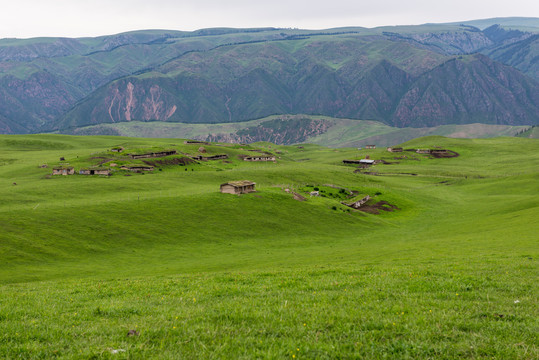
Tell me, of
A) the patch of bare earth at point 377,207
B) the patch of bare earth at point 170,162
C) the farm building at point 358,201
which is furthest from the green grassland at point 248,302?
the patch of bare earth at point 170,162

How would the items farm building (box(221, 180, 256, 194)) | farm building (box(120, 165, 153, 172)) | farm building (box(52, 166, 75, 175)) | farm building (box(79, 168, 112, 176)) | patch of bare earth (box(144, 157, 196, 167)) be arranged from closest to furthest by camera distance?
farm building (box(221, 180, 256, 194)), farm building (box(52, 166, 75, 175)), farm building (box(79, 168, 112, 176)), farm building (box(120, 165, 153, 172)), patch of bare earth (box(144, 157, 196, 167))

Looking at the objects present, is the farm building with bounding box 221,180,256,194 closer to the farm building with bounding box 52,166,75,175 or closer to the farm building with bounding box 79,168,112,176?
the farm building with bounding box 79,168,112,176

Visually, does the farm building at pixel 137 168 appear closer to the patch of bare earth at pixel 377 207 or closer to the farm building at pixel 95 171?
the farm building at pixel 95 171

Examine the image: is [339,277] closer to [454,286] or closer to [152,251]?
[454,286]

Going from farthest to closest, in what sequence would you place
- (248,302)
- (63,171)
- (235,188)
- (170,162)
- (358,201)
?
(170,162) < (63,171) < (358,201) < (235,188) < (248,302)

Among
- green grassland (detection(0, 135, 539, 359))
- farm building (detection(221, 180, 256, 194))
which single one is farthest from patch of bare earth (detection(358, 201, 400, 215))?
green grassland (detection(0, 135, 539, 359))

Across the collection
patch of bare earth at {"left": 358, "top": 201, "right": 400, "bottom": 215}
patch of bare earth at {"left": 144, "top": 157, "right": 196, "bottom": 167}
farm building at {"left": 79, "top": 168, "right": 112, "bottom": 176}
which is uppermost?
farm building at {"left": 79, "top": 168, "right": 112, "bottom": 176}

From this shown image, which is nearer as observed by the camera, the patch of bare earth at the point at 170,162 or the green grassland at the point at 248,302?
the green grassland at the point at 248,302

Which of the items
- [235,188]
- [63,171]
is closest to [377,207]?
[235,188]

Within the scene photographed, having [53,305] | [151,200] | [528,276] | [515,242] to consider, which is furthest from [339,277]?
[151,200]

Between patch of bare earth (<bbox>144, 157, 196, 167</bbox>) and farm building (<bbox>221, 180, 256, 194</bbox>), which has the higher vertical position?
farm building (<bbox>221, 180, 256, 194</bbox>)

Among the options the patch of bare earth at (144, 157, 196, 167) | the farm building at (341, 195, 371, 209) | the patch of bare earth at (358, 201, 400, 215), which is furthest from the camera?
the patch of bare earth at (144, 157, 196, 167)

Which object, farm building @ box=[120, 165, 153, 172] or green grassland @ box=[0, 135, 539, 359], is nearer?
green grassland @ box=[0, 135, 539, 359]

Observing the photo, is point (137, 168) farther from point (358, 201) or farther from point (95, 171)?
point (358, 201)
